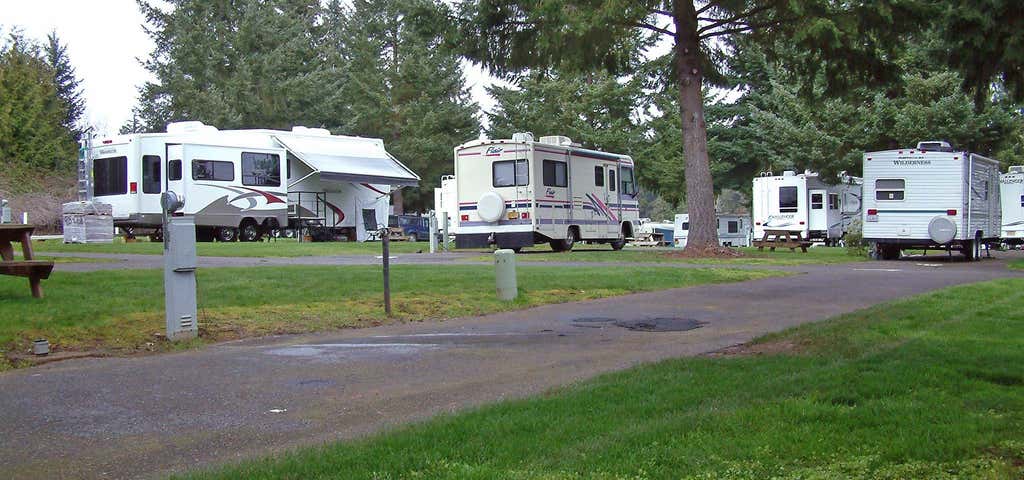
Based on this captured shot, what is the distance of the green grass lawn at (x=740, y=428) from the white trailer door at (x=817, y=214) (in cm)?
2927

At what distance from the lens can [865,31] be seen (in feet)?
64.7

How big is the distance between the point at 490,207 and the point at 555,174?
2130mm

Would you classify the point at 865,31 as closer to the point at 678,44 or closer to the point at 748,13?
the point at 748,13

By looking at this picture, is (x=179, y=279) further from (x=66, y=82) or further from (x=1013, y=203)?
(x=66, y=82)

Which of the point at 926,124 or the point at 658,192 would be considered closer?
the point at 926,124

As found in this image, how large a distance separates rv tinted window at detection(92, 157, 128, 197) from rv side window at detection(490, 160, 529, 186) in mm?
11303

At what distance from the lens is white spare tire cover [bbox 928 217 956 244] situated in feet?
76.0

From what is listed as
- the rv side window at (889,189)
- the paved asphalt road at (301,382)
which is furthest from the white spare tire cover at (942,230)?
the paved asphalt road at (301,382)

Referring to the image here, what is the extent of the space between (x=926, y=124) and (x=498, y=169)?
17355 millimetres

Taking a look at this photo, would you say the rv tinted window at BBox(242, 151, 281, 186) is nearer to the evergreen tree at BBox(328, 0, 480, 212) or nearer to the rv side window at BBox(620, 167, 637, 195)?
the rv side window at BBox(620, 167, 637, 195)

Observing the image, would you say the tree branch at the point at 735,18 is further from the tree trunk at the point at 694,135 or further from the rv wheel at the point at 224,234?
the rv wheel at the point at 224,234

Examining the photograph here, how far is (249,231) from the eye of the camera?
29812 mm

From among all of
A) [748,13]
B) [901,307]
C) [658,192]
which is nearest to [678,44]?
[748,13]

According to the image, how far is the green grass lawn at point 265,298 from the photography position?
28.2 ft
